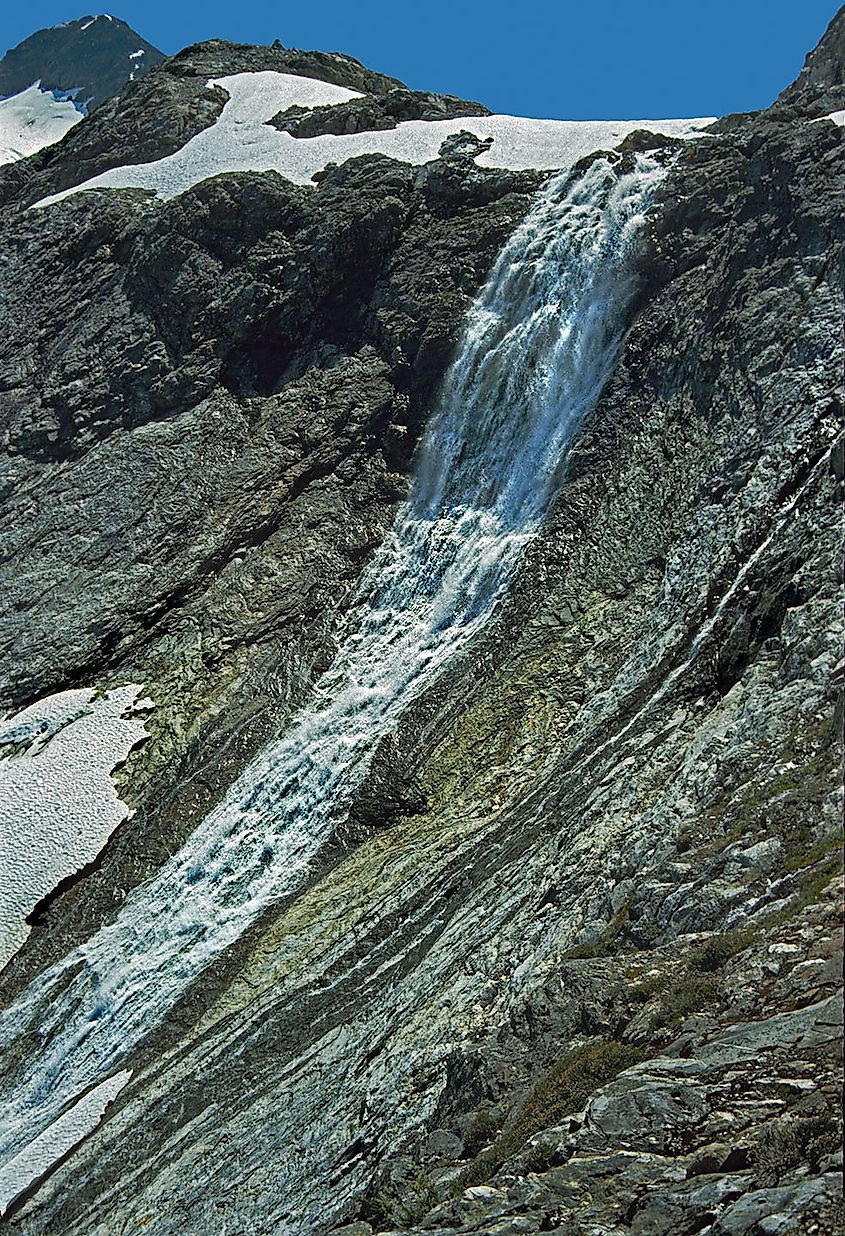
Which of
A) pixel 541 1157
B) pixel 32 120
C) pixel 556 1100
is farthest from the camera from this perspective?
pixel 32 120

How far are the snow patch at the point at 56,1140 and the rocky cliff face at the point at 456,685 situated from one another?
2.15 feet

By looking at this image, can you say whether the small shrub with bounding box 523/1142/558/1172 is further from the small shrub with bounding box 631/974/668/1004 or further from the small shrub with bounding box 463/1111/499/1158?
the small shrub with bounding box 631/974/668/1004

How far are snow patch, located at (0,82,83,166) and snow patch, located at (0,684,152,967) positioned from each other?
3510 inches

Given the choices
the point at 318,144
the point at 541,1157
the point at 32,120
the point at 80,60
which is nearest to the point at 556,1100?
the point at 541,1157

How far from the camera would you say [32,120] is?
125 metres

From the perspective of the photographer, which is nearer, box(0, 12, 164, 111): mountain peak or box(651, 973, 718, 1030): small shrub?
box(651, 973, 718, 1030): small shrub

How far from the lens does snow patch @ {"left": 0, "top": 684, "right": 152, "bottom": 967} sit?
30.8m

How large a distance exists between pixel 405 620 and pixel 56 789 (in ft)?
33.7

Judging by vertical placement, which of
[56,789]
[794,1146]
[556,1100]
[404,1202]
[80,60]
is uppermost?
[80,60]

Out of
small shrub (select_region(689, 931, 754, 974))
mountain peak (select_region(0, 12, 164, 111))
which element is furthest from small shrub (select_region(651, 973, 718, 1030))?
mountain peak (select_region(0, 12, 164, 111))

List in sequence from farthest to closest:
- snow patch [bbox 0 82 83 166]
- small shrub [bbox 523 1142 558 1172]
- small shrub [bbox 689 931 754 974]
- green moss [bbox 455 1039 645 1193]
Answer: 1. snow patch [bbox 0 82 83 166]
2. small shrub [bbox 689 931 754 974]
3. green moss [bbox 455 1039 645 1193]
4. small shrub [bbox 523 1142 558 1172]

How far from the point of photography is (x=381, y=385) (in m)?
39.8

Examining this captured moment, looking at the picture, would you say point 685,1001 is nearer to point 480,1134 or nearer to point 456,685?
point 480,1134

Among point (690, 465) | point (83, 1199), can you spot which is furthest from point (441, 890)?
point (690, 465)
